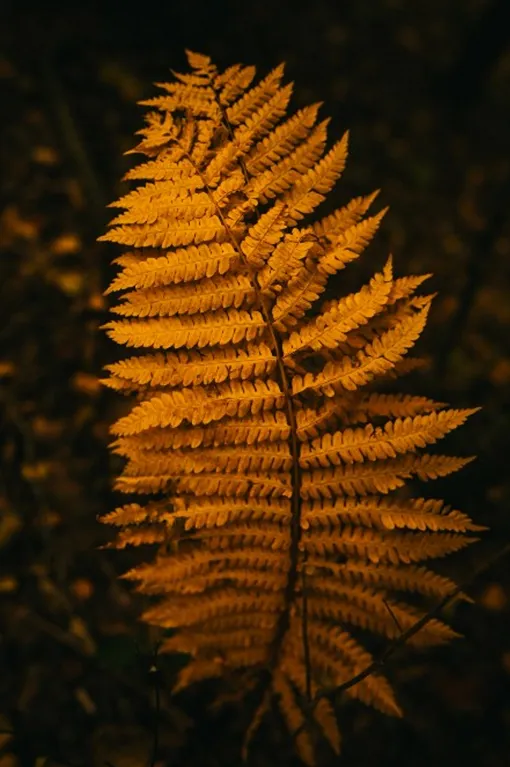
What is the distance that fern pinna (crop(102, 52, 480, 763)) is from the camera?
1187 millimetres

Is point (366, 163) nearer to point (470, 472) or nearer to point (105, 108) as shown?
point (105, 108)

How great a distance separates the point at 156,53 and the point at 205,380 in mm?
2636

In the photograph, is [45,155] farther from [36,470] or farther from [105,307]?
[36,470]

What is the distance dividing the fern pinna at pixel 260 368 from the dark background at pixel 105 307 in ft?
0.96

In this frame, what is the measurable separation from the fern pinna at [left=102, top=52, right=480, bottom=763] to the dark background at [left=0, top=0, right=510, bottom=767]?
0.29 m

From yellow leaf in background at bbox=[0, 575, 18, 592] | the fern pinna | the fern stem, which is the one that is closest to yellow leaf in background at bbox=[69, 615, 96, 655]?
yellow leaf in background at bbox=[0, 575, 18, 592]

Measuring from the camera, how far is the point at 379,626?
1.40m

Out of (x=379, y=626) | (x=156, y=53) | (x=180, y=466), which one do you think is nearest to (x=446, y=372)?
(x=379, y=626)

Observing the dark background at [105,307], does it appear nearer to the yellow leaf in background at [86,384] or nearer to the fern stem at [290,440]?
the yellow leaf in background at [86,384]

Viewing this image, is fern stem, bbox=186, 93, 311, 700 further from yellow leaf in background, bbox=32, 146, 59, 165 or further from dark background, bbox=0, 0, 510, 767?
yellow leaf in background, bbox=32, 146, 59, 165

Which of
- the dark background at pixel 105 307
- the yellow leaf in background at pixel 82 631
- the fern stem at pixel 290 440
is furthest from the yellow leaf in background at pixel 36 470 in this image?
the fern stem at pixel 290 440

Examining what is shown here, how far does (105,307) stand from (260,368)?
141 cm

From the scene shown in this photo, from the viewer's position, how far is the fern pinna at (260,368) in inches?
46.7

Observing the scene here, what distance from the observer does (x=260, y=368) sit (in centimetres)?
123
